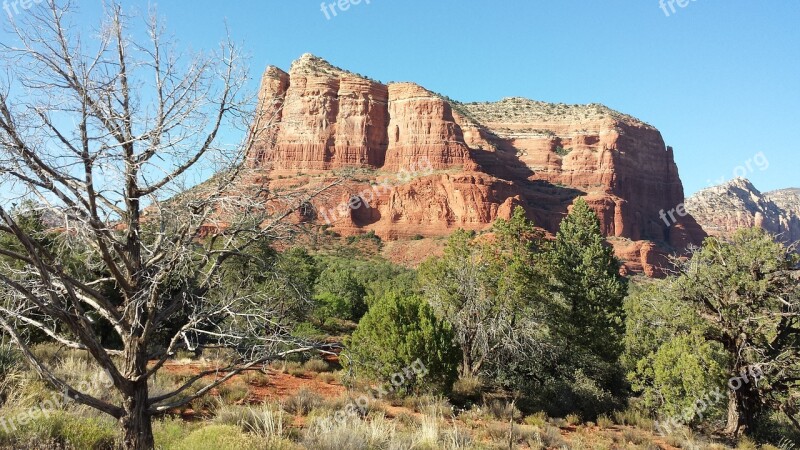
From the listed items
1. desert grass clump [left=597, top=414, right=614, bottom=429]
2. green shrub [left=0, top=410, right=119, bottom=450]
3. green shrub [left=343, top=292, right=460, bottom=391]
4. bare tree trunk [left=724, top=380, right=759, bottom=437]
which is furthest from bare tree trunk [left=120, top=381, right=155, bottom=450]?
bare tree trunk [left=724, top=380, right=759, bottom=437]

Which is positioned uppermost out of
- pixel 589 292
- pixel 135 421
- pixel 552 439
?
pixel 589 292

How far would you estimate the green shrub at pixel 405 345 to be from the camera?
13539mm

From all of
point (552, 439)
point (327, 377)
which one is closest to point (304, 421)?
point (327, 377)

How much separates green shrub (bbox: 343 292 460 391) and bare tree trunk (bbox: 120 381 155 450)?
31.0 ft

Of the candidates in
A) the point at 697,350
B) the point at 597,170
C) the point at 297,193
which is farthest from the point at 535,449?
the point at 597,170

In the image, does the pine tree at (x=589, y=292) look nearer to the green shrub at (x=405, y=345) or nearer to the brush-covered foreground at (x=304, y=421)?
the brush-covered foreground at (x=304, y=421)

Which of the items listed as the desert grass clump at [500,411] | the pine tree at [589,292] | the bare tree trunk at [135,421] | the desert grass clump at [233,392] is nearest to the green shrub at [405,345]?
the desert grass clump at [500,411]

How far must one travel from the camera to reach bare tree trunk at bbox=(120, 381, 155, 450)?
384cm

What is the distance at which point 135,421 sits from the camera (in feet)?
12.6

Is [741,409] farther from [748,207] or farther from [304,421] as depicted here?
[748,207]

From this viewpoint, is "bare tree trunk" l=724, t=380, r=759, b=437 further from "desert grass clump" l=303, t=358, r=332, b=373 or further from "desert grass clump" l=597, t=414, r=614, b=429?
"desert grass clump" l=303, t=358, r=332, b=373

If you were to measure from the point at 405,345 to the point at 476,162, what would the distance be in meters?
87.0

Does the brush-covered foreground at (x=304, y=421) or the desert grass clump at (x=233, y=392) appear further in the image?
the desert grass clump at (x=233, y=392)

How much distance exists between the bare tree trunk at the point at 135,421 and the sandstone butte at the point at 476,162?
194 feet
